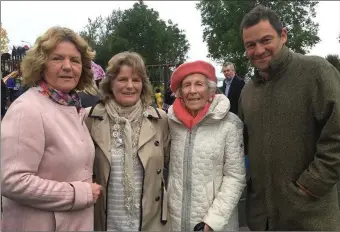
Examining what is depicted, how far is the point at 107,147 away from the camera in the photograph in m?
2.61

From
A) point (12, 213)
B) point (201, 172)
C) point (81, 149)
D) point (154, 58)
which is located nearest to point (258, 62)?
A: point (201, 172)

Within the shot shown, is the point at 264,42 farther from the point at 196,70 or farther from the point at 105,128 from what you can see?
the point at 105,128

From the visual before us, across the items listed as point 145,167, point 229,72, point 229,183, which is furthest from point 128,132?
point 229,72

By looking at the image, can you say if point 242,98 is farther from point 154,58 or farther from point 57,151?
point 154,58

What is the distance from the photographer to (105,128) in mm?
2662

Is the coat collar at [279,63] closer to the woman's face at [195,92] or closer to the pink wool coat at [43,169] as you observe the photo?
the woman's face at [195,92]

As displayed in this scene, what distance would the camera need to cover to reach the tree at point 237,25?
31.8 metres

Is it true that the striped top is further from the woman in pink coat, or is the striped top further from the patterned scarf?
the patterned scarf

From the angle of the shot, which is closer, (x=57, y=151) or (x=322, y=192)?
(x=57, y=151)

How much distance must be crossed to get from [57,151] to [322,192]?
1.65 metres

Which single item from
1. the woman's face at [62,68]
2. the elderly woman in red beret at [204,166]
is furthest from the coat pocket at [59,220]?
the elderly woman in red beret at [204,166]

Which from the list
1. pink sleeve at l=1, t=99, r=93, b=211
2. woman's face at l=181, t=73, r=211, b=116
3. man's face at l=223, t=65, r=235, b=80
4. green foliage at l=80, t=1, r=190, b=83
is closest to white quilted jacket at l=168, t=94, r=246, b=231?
woman's face at l=181, t=73, r=211, b=116

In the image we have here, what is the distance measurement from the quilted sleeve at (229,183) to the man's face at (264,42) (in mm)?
471

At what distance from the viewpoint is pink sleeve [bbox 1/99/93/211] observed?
204 centimetres
